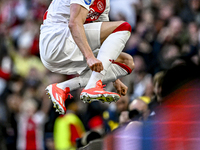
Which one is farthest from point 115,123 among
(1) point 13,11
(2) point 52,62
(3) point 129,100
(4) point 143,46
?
(1) point 13,11

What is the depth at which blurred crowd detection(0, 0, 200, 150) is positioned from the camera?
5.50 m

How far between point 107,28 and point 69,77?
4391 mm

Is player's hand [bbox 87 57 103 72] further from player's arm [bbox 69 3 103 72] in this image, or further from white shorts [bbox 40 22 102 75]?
white shorts [bbox 40 22 102 75]

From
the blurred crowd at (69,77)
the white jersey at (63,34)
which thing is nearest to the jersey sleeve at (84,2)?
the white jersey at (63,34)

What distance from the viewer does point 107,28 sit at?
3332 mm

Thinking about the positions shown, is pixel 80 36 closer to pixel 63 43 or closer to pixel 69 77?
pixel 63 43

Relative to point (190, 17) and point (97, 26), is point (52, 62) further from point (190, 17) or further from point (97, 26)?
point (190, 17)

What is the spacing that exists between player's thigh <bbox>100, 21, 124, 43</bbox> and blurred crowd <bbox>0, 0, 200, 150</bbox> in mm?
1280

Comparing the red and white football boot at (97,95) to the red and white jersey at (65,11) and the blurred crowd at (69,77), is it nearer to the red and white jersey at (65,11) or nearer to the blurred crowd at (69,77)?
the red and white jersey at (65,11)

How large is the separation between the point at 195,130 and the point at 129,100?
3.75 meters

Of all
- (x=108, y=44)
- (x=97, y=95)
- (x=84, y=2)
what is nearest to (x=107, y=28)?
(x=108, y=44)

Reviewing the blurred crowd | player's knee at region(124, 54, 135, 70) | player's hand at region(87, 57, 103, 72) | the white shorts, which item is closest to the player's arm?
player's hand at region(87, 57, 103, 72)

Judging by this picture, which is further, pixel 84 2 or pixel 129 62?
pixel 129 62

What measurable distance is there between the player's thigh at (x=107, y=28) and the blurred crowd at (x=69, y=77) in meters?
1.28
